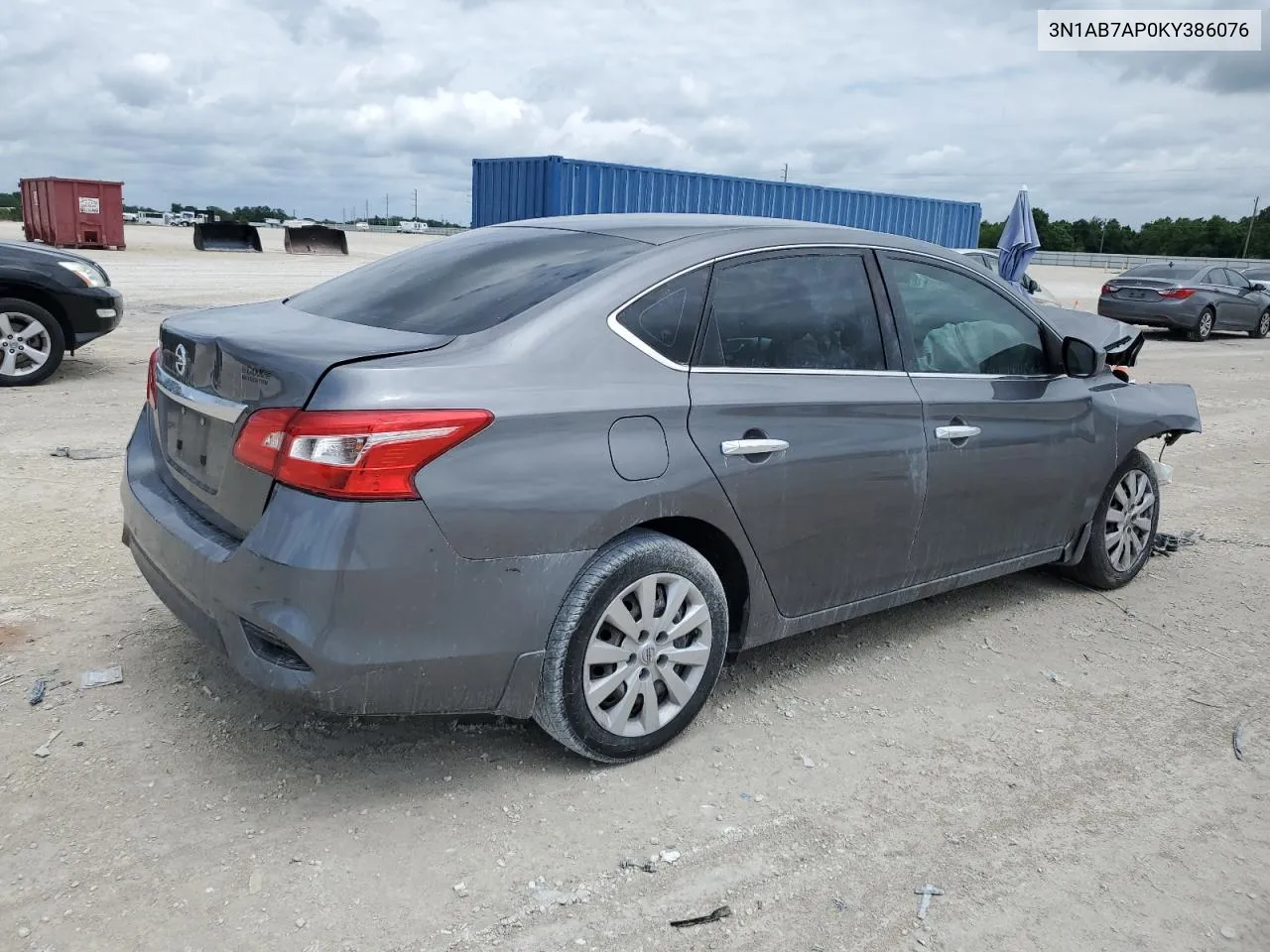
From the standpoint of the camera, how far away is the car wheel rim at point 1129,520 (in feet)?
16.3

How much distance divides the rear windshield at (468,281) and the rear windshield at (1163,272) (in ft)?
63.2

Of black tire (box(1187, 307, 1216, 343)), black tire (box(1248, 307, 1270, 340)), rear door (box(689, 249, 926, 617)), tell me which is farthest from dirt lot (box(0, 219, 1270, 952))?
black tire (box(1248, 307, 1270, 340))

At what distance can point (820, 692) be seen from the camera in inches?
154

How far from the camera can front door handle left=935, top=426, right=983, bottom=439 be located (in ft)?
13.0

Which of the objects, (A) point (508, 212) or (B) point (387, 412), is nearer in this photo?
(B) point (387, 412)

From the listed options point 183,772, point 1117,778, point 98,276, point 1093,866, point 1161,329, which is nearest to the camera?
point 1093,866

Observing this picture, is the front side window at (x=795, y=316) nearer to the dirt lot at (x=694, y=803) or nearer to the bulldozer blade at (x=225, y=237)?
the dirt lot at (x=694, y=803)

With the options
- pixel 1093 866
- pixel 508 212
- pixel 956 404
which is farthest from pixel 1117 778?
pixel 508 212

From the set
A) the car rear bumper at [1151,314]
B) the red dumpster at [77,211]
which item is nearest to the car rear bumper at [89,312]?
the car rear bumper at [1151,314]

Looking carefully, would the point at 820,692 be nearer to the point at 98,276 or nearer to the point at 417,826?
the point at 417,826

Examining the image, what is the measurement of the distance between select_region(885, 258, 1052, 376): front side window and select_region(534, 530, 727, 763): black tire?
130 cm

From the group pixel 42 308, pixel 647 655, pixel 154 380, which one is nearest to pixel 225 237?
pixel 42 308

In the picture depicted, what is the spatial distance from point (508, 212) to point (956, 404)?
1958 cm

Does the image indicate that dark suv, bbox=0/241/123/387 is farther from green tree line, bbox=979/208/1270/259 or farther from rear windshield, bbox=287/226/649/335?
green tree line, bbox=979/208/1270/259
